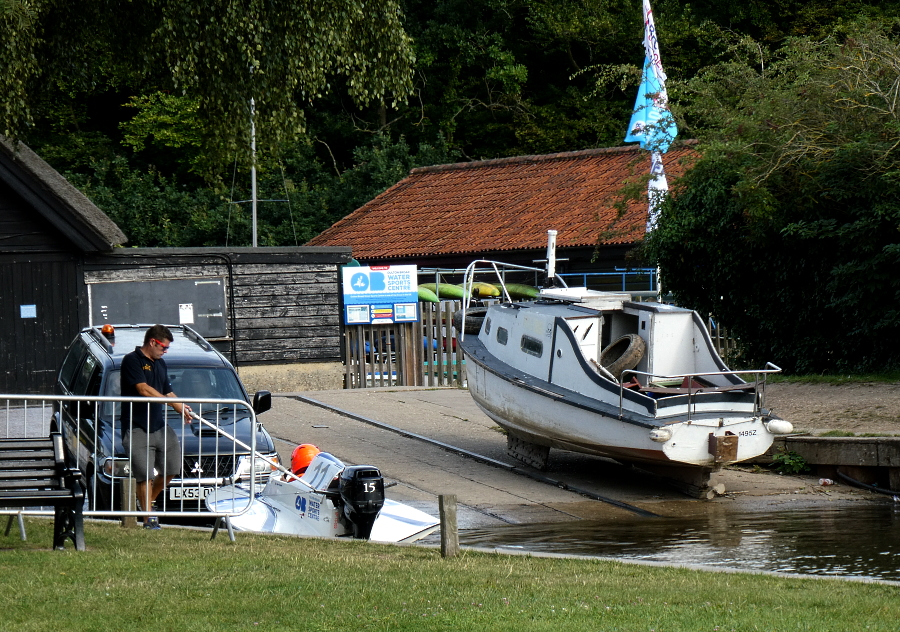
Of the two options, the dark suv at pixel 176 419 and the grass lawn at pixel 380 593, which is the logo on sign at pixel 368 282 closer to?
the dark suv at pixel 176 419

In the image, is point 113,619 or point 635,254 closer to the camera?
point 113,619

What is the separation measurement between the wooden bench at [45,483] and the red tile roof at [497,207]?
20.2 metres

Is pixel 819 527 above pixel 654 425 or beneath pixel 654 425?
beneath

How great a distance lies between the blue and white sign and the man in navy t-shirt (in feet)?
39.5

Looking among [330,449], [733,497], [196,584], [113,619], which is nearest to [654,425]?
[733,497]

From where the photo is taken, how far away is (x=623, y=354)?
14023 millimetres

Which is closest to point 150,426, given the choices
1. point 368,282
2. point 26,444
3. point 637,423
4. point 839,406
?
point 26,444

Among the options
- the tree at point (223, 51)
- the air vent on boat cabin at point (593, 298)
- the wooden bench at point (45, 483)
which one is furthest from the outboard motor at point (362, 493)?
the air vent on boat cabin at point (593, 298)

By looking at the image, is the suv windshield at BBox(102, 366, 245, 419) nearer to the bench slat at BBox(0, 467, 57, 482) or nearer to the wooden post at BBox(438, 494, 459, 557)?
the bench slat at BBox(0, 467, 57, 482)

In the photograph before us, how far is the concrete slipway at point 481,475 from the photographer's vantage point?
488 inches

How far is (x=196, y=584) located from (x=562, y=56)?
4352cm

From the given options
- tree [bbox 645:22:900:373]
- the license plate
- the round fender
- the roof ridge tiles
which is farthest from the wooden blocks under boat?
the roof ridge tiles

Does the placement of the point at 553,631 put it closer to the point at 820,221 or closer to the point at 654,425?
the point at 654,425

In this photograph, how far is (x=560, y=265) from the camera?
30156 mm
